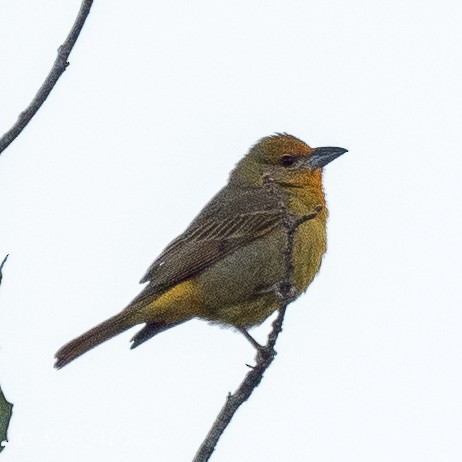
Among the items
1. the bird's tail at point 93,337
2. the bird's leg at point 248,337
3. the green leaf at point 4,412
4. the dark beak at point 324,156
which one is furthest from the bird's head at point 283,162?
the green leaf at point 4,412

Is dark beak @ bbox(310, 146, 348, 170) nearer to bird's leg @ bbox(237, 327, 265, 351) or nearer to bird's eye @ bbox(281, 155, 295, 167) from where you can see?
bird's eye @ bbox(281, 155, 295, 167)

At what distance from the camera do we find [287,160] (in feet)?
27.3

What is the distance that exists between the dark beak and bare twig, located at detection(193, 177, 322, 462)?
2.74 metres

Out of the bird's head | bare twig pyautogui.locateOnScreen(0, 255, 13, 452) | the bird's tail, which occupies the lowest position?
bare twig pyautogui.locateOnScreen(0, 255, 13, 452)

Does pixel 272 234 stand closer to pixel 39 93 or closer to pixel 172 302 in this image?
pixel 172 302

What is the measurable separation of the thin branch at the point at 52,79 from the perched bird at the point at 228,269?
296cm

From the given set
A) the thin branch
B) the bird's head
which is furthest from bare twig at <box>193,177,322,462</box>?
the bird's head

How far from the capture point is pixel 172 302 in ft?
23.1

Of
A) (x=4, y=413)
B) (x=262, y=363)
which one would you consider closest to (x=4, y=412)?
(x=4, y=413)

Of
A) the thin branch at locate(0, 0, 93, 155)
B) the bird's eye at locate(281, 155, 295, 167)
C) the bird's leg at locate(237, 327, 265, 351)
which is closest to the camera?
the thin branch at locate(0, 0, 93, 155)

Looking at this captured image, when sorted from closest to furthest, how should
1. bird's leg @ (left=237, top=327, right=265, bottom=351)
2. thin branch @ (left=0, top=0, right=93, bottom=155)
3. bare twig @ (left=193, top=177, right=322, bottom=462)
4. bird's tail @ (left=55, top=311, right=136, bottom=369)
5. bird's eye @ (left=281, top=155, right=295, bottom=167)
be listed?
thin branch @ (left=0, top=0, right=93, bottom=155)
bare twig @ (left=193, top=177, right=322, bottom=462)
bird's tail @ (left=55, top=311, right=136, bottom=369)
bird's leg @ (left=237, top=327, right=265, bottom=351)
bird's eye @ (left=281, top=155, right=295, bottom=167)

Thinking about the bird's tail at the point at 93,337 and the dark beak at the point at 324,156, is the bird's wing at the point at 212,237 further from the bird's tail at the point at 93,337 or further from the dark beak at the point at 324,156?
the dark beak at the point at 324,156

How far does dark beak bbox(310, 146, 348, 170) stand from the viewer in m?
8.12

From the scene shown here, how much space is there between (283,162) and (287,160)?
0.04 m
